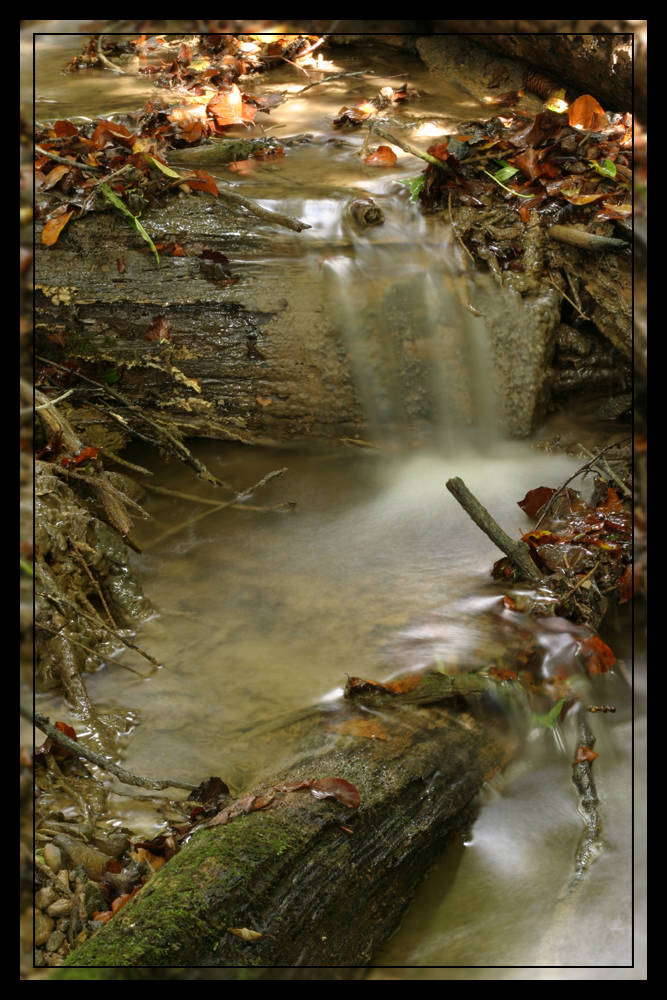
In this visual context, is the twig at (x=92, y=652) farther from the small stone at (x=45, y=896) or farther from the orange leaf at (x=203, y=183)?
the orange leaf at (x=203, y=183)

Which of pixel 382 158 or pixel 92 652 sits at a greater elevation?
pixel 382 158

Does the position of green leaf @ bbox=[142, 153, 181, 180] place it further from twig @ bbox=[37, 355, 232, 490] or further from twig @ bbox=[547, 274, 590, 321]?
twig @ bbox=[547, 274, 590, 321]

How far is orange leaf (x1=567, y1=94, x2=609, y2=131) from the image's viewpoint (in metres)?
4.08

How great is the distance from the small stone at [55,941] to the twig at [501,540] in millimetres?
1781

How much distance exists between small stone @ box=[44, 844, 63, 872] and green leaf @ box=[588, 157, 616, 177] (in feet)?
11.2

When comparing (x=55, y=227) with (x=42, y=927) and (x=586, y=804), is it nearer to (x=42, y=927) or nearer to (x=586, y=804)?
(x=42, y=927)

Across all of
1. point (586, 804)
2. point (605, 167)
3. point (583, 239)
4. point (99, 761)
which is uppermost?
point (605, 167)

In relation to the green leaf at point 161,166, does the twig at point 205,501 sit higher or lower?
lower

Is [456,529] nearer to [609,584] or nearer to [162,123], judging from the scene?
[609,584]

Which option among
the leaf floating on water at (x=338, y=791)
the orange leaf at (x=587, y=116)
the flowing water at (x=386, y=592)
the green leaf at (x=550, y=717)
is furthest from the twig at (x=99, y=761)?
the orange leaf at (x=587, y=116)

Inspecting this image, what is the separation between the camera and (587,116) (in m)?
4.17

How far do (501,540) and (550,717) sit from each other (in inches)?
28.0

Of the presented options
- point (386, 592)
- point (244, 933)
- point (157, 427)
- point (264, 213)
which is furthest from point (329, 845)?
point (264, 213)

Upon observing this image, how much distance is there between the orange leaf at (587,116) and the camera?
4082 mm
